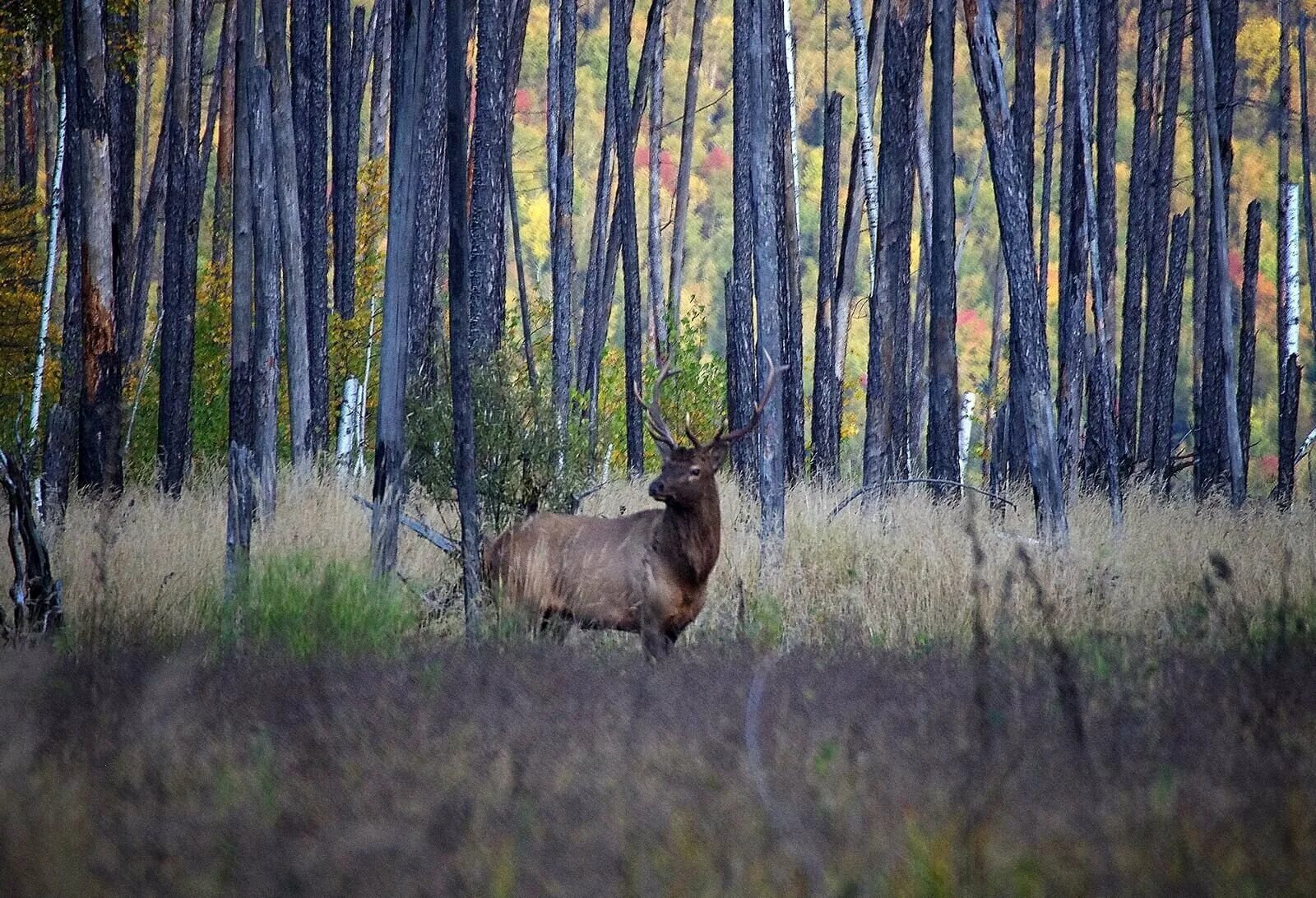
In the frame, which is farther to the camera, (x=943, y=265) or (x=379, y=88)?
(x=379, y=88)

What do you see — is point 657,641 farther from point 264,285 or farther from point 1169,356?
point 1169,356

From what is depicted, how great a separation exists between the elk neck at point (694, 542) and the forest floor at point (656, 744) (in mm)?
501

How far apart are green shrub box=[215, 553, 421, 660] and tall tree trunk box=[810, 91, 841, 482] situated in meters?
9.10

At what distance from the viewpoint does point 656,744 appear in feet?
16.8

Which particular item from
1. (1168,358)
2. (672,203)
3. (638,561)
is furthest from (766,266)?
(672,203)

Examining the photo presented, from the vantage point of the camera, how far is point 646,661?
8023 mm

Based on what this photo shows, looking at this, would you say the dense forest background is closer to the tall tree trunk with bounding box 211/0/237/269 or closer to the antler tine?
the tall tree trunk with bounding box 211/0/237/269

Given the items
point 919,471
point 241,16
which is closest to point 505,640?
point 241,16

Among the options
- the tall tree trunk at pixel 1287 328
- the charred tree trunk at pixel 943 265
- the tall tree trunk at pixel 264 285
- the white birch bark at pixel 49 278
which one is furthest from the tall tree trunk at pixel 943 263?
the white birch bark at pixel 49 278

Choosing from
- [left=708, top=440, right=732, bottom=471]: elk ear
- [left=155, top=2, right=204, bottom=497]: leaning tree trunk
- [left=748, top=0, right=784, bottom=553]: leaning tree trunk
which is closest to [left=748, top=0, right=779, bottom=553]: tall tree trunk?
[left=748, top=0, right=784, bottom=553]: leaning tree trunk

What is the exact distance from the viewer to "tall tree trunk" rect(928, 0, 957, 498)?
15820 mm

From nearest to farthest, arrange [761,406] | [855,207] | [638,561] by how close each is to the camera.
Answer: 1. [638,561]
2. [761,406]
3. [855,207]

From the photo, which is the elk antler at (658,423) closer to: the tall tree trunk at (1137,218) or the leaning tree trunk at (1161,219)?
the tall tree trunk at (1137,218)

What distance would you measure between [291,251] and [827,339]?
28.3 feet
